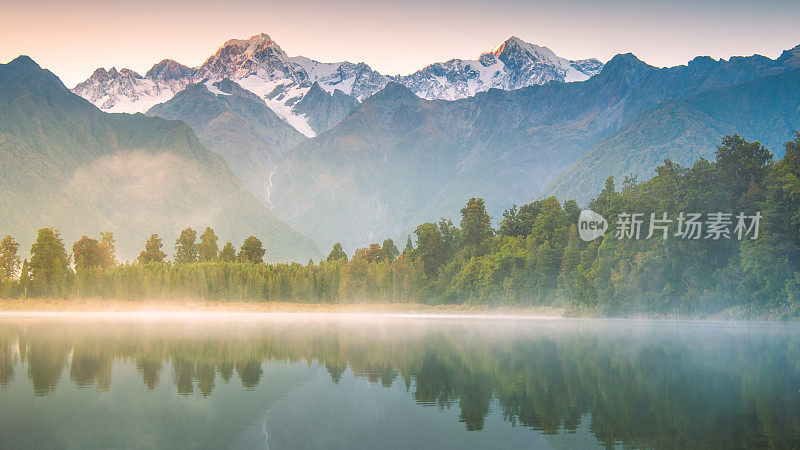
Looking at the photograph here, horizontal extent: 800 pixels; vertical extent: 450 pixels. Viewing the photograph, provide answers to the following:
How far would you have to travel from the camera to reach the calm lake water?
25.6 m

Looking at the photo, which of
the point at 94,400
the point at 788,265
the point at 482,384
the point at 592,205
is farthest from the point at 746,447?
the point at 592,205

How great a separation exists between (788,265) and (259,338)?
210 ft

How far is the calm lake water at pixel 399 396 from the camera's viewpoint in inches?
1008

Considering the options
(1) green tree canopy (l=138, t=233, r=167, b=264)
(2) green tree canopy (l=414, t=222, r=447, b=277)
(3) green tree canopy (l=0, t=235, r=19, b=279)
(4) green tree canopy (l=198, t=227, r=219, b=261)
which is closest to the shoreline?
(2) green tree canopy (l=414, t=222, r=447, b=277)

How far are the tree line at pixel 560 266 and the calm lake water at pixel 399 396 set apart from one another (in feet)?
130

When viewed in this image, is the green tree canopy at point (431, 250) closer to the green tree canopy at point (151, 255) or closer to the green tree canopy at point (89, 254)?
the green tree canopy at point (151, 255)

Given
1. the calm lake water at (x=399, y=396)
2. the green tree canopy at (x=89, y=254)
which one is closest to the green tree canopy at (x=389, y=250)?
the green tree canopy at (x=89, y=254)

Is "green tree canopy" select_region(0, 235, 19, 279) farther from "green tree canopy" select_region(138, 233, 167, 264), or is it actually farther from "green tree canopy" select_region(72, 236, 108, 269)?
"green tree canopy" select_region(138, 233, 167, 264)

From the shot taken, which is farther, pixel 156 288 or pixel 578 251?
pixel 156 288

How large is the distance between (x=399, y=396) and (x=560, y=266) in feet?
330

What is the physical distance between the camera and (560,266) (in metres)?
131

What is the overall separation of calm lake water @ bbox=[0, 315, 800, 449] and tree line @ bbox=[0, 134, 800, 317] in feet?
130

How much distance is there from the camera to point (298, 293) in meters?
169

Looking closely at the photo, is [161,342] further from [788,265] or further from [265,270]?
[265,270]
